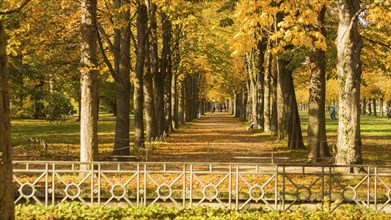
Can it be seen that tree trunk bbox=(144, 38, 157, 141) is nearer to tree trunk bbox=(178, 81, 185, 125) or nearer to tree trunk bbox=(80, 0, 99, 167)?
tree trunk bbox=(80, 0, 99, 167)

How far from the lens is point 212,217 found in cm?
896

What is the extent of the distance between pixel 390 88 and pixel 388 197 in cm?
6295

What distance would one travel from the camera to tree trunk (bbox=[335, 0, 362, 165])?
14266 mm

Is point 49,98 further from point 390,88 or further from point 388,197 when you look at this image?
point 390,88

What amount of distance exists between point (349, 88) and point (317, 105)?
21.9ft

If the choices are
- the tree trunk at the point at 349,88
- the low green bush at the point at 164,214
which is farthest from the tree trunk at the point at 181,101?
the low green bush at the point at 164,214

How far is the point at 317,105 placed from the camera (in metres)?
21.0

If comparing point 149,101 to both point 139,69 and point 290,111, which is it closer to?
point 139,69

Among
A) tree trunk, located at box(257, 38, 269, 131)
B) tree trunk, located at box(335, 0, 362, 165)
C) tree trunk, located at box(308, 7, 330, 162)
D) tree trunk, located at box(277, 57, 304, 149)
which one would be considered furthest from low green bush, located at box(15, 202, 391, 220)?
tree trunk, located at box(257, 38, 269, 131)

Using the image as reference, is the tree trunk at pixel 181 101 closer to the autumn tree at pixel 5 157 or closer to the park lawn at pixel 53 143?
the park lawn at pixel 53 143

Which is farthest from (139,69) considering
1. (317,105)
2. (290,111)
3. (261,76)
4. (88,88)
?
(261,76)

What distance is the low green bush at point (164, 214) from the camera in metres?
8.99

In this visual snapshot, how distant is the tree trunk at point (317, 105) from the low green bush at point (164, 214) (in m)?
11.1

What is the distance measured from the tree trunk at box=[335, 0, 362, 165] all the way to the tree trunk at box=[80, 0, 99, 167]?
6818 millimetres
